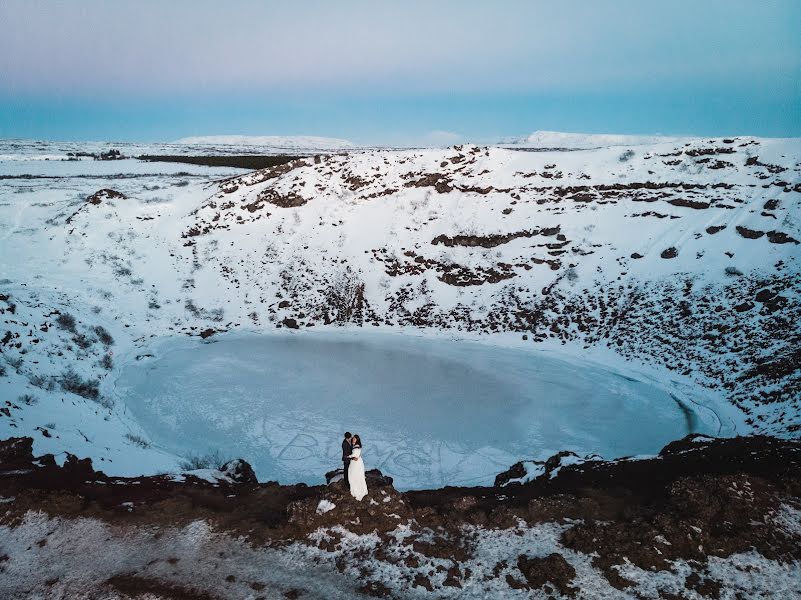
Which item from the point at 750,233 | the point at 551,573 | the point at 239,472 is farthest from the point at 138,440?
the point at 750,233

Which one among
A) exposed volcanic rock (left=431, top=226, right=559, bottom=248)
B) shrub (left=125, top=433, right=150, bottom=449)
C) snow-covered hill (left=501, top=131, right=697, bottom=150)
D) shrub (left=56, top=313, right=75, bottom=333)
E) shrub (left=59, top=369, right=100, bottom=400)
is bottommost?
shrub (left=125, top=433, right=150, bottom=449)

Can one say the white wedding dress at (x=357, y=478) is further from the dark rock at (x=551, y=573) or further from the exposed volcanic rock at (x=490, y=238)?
the exposed volcanic rock at (x=490, y=238)

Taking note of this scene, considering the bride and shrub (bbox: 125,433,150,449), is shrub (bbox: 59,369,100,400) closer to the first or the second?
shrub (bbox: 125,433,150,449)

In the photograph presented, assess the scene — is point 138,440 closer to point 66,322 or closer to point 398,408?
point 398,408

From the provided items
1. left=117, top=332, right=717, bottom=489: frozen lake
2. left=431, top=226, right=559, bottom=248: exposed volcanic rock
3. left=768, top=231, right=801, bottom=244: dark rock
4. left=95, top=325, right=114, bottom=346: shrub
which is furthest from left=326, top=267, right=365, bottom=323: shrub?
left=768, top=231, right=801, bottom=244: dark rock

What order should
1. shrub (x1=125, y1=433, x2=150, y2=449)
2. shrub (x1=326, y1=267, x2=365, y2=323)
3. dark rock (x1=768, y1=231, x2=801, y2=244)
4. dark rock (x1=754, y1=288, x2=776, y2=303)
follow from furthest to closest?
1. shrub (x1=326, y1=267, x2=365, y2=323)
2. dark rock (x1=768, y1=231, x2=801, y2=244)
3. dark rock (x1=754, y1=288, x2=776, y2=303)
4. shrub (x1=125, y1=433, x2=150, y2=449)

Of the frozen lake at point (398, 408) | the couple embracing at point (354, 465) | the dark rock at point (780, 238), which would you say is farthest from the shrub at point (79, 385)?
the dark rock at point (780, 238)

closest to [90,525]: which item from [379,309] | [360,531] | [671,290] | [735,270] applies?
[360,531]
